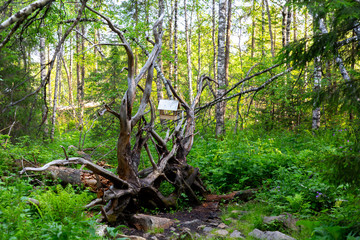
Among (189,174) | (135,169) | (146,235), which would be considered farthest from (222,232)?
(189,174)

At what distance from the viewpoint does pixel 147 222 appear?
503 cm

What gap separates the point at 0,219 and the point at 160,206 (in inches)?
139

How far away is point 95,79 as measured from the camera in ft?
39.0

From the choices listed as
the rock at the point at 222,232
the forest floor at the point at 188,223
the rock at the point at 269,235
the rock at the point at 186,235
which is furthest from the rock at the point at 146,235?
the rock at the point at 269,235

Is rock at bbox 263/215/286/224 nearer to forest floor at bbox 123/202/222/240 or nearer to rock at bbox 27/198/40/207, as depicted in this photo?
forest floor at bbox 123/202/222/240

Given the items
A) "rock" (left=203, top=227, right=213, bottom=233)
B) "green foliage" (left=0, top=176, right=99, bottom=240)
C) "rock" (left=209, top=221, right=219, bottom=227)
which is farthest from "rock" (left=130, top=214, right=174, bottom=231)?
"green foliage" (left=0, top=176, right=99, bottom=240)

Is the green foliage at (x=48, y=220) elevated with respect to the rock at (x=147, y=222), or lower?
elevated

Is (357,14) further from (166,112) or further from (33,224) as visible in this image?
(166,112)

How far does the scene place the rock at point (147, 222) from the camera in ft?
16.4

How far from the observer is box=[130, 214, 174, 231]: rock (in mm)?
4996

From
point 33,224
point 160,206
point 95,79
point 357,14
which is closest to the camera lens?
point 357,14

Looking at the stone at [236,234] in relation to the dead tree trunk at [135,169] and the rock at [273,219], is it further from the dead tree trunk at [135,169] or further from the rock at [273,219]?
the dead tree trunk at [135,169]

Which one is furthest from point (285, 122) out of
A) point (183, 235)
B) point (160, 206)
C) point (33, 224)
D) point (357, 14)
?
point (33, 224)

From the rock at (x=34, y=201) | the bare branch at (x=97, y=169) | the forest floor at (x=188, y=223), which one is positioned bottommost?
the forest floor at (x=188, y=223)
